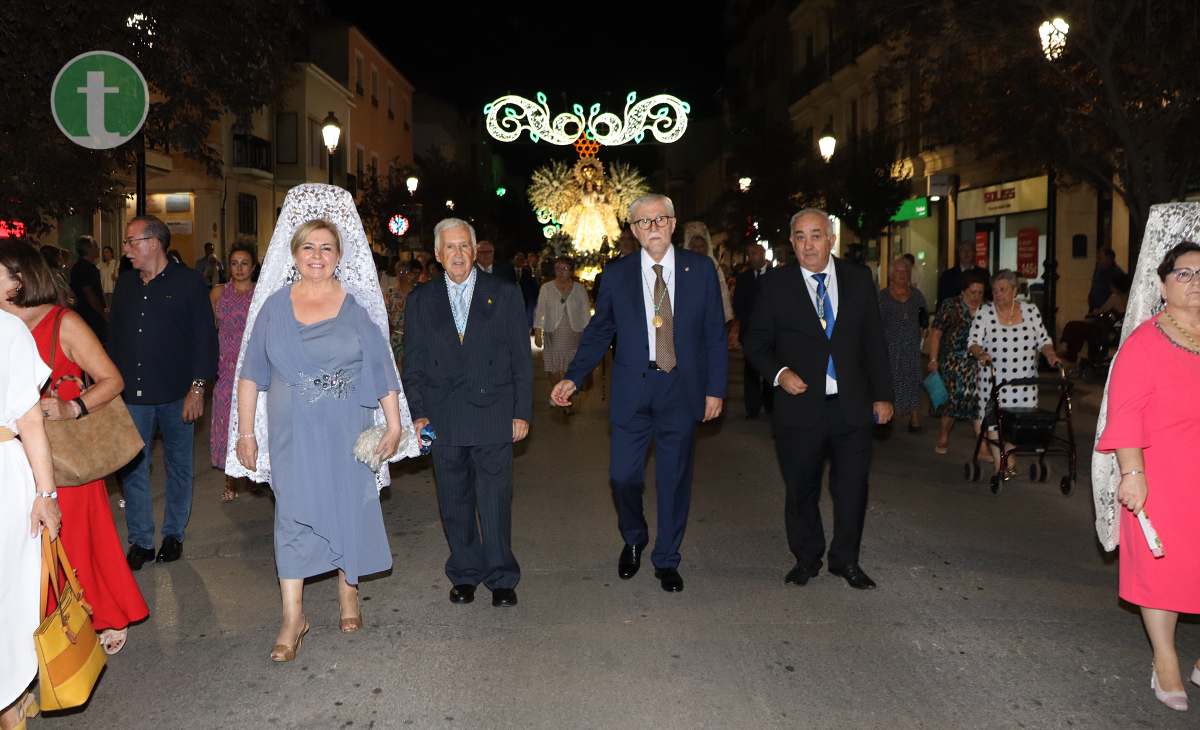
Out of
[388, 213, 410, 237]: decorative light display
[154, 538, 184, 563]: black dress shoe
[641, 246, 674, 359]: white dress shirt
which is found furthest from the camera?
[388, 213, 410, 237]: decorative light display

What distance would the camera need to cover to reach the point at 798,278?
21.7ft

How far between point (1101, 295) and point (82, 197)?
51.7 feet

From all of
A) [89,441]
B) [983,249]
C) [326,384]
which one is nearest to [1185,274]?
[326,384]

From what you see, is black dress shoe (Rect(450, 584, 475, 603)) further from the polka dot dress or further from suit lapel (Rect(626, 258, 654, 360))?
the polka dot dress

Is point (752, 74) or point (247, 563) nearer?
point (247, 563)

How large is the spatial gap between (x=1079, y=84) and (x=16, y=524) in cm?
1404

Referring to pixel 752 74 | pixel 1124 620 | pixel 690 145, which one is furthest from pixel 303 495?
pixel 690 145

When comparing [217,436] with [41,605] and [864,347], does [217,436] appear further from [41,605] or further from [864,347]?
[864,347]

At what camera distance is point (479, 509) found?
639cm

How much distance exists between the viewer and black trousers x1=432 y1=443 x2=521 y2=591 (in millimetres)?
6332

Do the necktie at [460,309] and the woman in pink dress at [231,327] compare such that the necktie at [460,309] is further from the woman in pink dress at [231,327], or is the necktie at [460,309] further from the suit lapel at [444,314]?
the woman in pink dress at [231,327]

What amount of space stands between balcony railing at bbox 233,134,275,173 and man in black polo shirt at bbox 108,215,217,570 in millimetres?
31312

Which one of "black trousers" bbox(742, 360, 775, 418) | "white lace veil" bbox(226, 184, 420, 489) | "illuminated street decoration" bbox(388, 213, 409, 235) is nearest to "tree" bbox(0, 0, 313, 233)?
"white lace veil" bbox(226, 184, 420, 489)

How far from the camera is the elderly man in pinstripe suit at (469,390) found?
20.4 feet
